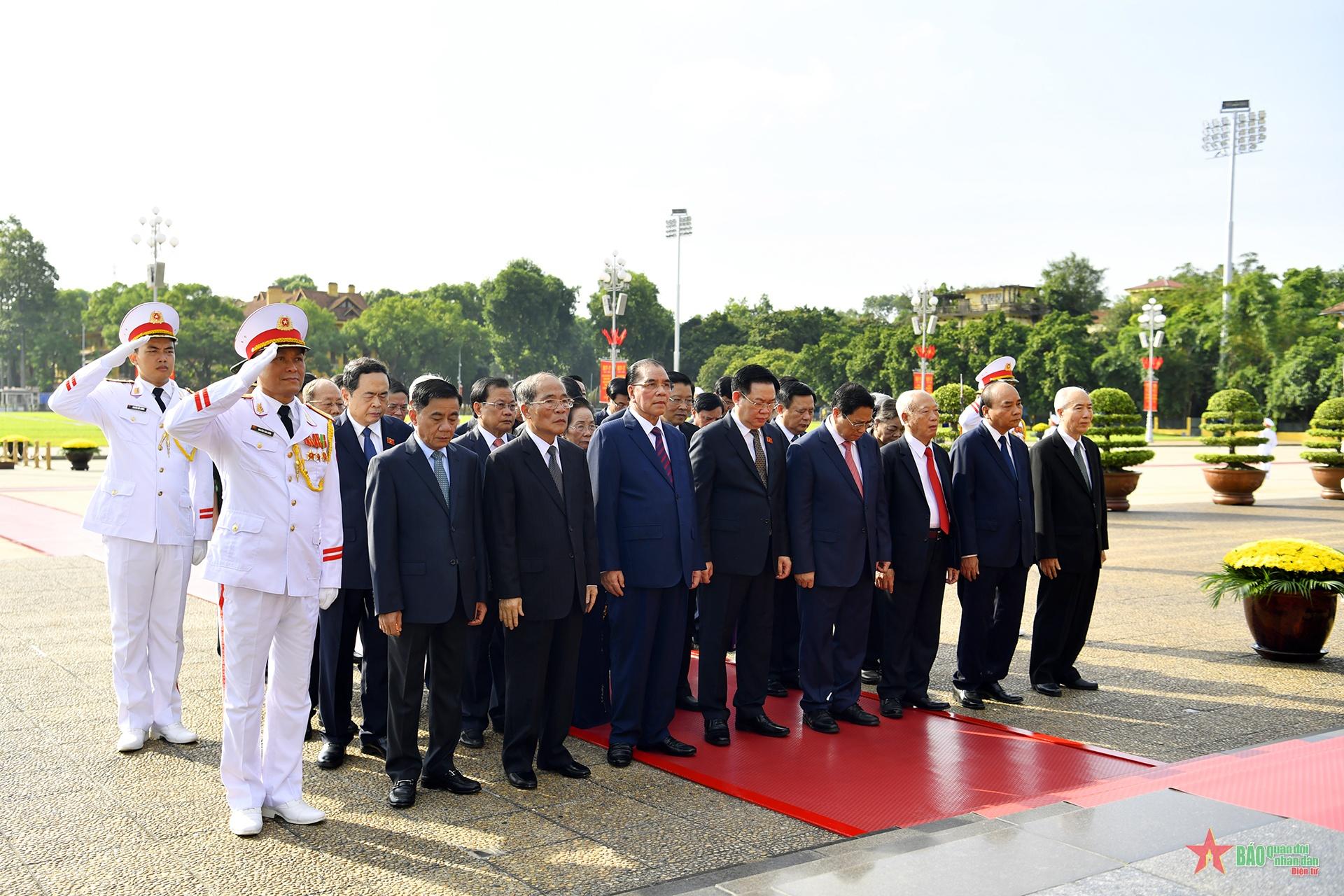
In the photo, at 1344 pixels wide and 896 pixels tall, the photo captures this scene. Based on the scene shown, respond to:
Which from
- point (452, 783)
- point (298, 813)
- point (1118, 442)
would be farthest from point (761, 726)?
point (1118, 442)

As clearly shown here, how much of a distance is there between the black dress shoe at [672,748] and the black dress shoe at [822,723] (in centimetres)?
82

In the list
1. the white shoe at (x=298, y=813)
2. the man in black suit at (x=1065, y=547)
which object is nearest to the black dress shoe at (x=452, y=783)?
the white shoe at (x=298, y=813)

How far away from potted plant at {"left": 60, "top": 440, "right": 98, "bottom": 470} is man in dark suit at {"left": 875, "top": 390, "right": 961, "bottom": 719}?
26.7 meters

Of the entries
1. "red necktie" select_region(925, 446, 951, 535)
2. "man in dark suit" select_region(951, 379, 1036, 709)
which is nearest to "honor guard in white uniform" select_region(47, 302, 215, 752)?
"red necktie" select_region(925, 446, 951, 535)

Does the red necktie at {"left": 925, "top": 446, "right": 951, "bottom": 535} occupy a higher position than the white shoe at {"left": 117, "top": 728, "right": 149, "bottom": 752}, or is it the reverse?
the red necktie at {"left": 925, "top": 446, "right": 951, "bottom": 535}

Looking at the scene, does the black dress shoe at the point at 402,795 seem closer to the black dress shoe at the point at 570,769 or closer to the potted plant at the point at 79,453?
the black dress shoe at the point at 570,769

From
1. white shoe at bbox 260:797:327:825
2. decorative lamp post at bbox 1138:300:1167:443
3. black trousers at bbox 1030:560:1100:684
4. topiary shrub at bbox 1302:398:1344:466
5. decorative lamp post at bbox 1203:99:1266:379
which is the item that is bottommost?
white shoe at bbox 260:797:327:825

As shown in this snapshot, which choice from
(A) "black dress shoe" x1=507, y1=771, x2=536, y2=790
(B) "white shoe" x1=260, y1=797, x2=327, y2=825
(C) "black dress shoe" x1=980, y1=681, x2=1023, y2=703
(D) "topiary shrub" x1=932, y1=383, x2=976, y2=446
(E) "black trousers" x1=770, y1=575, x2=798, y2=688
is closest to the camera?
(B) "white shoe" x1=260, y1=797, x2=327, y2=825

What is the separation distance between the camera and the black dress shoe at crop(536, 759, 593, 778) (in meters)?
5.13

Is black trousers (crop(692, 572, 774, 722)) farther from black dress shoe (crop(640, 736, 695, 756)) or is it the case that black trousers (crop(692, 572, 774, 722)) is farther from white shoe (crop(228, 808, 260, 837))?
white shoe (crop(228, 808, 260, 837))

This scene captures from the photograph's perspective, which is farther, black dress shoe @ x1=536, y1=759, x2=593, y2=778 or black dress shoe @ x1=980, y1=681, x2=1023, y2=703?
black dress shoe @ x1=980, y1=681, x2=1023, y2=703

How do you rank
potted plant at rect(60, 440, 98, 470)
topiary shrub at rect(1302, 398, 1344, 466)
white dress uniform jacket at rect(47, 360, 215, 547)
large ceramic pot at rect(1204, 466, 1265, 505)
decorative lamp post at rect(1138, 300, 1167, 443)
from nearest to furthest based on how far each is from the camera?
white dress uniform jacket at rect(47, 360, 215, 547) → large ceramic pot at rect(1204, 466, 1265, 505) → topiary shrub at rect(1302, 398, 1344, 466) → potted plant at rect(60, 440, 98, 470) → decorative lamp post at rect(1138, 300, 1167, 443)

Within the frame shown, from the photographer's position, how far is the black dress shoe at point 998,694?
666cm

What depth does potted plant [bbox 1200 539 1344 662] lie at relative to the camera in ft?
24.9
